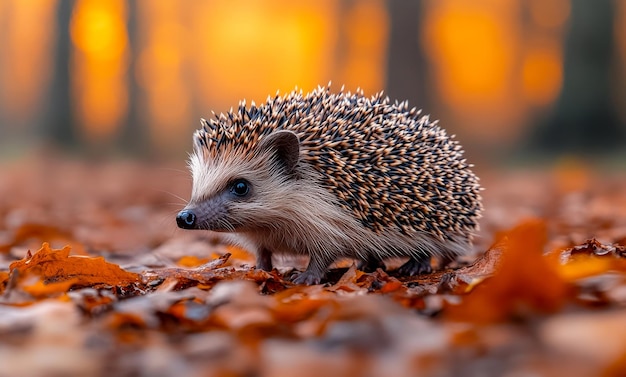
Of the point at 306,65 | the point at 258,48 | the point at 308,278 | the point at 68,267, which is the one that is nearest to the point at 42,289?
the point at 68,267

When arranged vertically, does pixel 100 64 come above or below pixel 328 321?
above

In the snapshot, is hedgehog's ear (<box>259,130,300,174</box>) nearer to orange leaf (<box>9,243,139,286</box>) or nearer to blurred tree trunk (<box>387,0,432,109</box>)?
orange leaf (<box>9,243,139,286</box>)

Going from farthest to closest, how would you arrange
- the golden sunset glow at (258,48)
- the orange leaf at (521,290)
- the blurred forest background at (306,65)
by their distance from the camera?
the golden sunset glow at (258,48) → the blurred forest background at (306,65) → the orange leaf at (521,290)

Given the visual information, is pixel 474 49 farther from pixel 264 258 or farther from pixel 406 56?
pixel 264 258

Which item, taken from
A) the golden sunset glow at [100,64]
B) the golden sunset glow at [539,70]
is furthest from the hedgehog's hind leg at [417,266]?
the golden sunset glow at [539,70]

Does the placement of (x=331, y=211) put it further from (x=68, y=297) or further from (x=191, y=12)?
(x=191, y=12)

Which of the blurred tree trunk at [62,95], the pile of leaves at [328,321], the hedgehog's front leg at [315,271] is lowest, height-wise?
the pile of leaves at [328,321]

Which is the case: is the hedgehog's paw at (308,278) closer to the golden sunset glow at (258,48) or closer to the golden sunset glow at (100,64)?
the golden sunset glow at (100,64)

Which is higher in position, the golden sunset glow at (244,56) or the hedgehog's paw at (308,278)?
the golden sunset glow at (244,56)

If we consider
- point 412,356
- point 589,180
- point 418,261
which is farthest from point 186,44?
point 412,356
